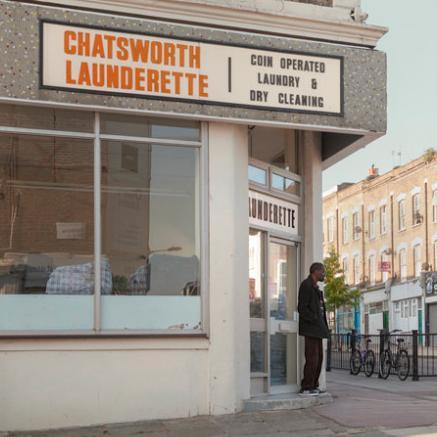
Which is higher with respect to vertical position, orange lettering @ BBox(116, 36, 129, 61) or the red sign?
orange lettering @ BBox(116, 36, 129, 61)

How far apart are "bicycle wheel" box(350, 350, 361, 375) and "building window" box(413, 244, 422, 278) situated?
2770 centimetres

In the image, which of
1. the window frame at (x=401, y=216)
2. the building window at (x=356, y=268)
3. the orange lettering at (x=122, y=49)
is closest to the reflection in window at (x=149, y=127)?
the orange lettering at (x=122, y=49)

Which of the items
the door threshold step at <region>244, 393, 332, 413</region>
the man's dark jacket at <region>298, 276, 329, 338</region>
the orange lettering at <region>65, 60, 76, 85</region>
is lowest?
the door threshold step at <region>244, 393, 332, 413</region>

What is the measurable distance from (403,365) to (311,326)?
793 centimetres

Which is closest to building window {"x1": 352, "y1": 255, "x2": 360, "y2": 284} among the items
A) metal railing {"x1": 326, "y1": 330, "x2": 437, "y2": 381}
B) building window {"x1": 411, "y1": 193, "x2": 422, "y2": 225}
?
building window {"x1": 411, "y1": 193, "x2": 422, "y2": 225}

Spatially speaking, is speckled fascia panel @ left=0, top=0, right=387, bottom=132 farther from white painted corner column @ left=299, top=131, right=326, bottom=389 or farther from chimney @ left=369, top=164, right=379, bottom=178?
chimney @ left=369, top=164, right=379, bottom=178

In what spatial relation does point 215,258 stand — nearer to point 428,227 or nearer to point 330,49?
point 330,49

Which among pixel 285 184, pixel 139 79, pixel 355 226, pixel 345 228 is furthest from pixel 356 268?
pixel 139 79

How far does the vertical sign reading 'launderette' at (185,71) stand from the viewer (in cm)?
952

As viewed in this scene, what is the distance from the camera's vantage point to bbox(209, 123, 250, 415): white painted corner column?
9.87 meters

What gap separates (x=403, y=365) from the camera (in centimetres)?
1822

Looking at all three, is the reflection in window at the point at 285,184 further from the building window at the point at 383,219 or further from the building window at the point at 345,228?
the building window at the point at 345,228

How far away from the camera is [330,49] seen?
10.6 m

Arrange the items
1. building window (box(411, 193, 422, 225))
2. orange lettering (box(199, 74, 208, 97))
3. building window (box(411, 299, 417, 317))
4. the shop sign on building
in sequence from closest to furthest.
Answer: orange lettering (box(199, 74, 208, 97))
the shop sign on building
building window (box(411, 299, 417, 317))
building window (box(411, 193, 422, 225))
